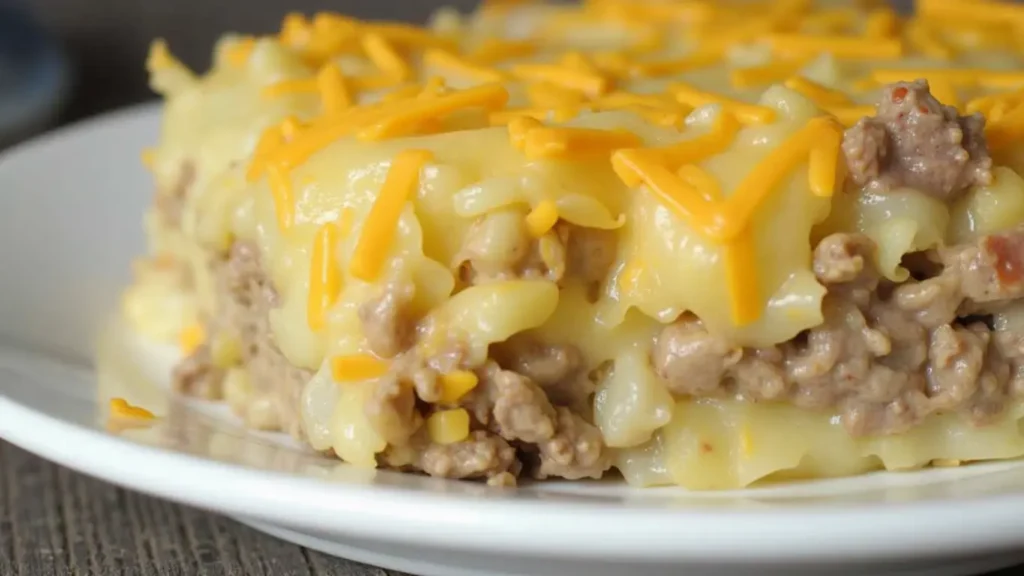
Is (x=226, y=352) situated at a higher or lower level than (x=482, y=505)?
lower

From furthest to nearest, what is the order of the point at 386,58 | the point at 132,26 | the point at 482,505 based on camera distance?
the point at 132,26 → the point at 386,58 → the point at 482,505

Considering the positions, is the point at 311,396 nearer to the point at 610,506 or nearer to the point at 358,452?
the point at 358,452

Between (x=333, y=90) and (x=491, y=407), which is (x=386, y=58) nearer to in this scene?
(x=333, y=90)

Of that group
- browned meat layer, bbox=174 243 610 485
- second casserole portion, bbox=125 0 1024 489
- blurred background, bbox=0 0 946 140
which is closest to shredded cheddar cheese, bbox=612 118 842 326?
second casserole portion, bbox=125 0 1024 489

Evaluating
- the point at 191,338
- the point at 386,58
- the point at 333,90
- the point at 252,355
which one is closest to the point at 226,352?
the point at 252,355

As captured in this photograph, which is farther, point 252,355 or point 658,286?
point 252,355

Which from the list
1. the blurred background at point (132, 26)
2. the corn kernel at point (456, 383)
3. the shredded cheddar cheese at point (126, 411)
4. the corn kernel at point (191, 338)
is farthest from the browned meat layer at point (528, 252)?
the blurred background at point (132, 26)

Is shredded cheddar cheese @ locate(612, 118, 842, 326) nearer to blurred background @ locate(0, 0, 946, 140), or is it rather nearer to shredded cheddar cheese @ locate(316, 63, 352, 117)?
shredded cheddar cheese @ locate(316, 63, 352, 117)
